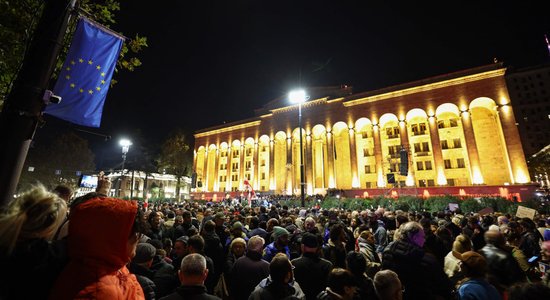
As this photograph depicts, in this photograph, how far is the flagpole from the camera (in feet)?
8.87

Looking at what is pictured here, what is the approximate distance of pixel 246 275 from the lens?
3.90 metres

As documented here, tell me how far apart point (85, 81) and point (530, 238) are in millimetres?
10125

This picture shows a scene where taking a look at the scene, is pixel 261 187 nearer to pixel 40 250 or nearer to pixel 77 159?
pixel 77 159

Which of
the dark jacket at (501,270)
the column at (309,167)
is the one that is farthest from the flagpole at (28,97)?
the column at (309,167)

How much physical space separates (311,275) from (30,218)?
3.31m

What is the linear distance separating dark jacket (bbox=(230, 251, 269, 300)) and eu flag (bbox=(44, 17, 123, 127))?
12.1 ft

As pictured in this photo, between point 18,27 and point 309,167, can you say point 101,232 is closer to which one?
point 18,27

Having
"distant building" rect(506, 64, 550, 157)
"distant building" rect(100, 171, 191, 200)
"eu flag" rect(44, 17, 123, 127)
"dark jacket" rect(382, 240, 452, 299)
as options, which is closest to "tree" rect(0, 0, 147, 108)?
"eu flag" rect(44, 17, 123, 127)

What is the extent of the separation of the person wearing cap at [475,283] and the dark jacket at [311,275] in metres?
1.66

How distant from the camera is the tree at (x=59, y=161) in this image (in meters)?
39.9

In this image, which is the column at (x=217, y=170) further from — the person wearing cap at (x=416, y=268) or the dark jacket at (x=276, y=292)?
the dark jacket at (x=276, y=292)

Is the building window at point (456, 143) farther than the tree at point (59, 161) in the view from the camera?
No

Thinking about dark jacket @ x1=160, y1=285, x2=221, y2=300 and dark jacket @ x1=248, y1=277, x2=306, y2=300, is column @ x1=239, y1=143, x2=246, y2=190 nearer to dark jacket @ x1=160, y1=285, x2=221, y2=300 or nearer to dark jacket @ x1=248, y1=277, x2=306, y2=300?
dark jacket @ x1=248, y1=277, x2=306, y2=300

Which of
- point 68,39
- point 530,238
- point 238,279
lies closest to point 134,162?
point 68,39
